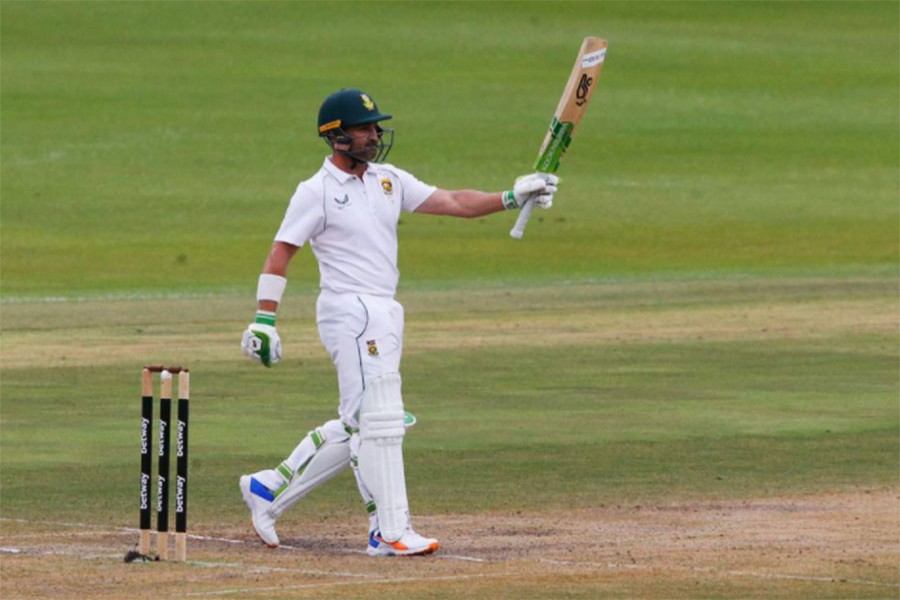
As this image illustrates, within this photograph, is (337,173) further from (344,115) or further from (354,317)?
(354,317)

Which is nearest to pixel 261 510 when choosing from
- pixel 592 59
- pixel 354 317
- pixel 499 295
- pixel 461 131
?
pixel 354 317

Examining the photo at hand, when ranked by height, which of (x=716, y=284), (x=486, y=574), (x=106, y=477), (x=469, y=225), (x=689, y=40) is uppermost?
(x=689, y=40)

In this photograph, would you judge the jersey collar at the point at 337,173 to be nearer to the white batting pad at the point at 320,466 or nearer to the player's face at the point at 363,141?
the player's face at the point at 363,141

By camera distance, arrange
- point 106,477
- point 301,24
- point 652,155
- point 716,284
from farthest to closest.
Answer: point 301,24
point 652,155
point 716,284
point 106,477

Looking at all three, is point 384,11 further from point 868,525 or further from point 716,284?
point 868,525

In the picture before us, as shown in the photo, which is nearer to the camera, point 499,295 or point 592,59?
point 592,59

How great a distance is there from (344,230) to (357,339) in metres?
0.53

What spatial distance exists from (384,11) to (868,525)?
51301 millimetres

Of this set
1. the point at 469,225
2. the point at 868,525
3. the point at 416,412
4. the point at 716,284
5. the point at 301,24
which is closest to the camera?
the point at 868,525

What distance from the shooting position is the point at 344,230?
34.9ft

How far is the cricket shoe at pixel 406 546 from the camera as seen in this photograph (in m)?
10.4

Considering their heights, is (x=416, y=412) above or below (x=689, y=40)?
below

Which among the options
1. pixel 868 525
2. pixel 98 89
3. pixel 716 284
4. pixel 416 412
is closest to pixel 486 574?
pixel 868 525

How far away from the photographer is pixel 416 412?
1720 cm
